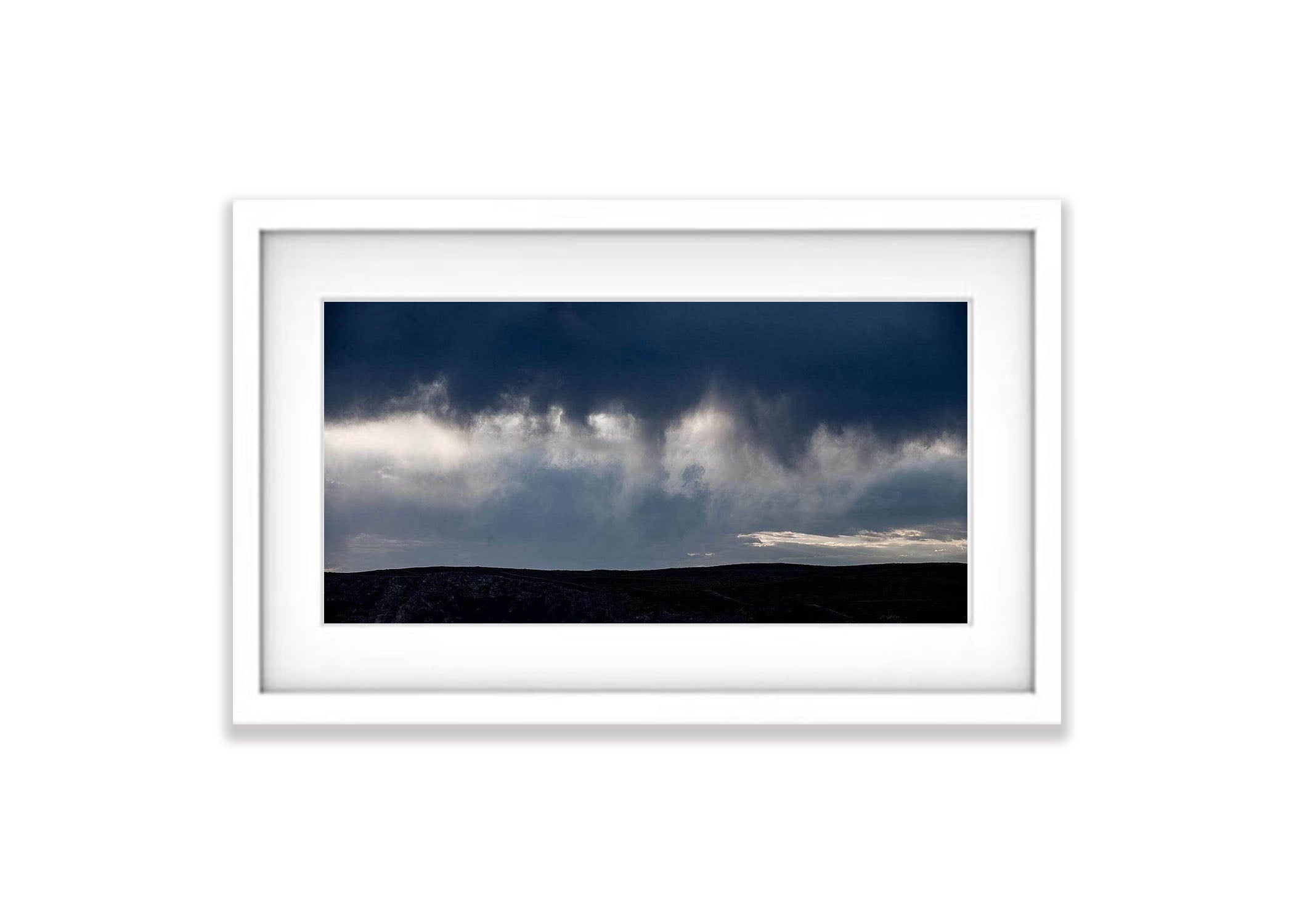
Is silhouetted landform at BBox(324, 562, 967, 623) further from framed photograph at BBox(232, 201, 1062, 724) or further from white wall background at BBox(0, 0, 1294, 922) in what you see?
white wall background at BBox(0, 0, 1294, 922)

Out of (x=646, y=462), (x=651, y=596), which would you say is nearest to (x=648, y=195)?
(x=646, y=462)

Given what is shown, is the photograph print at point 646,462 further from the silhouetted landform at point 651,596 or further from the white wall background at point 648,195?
the white wall background at point 648,195

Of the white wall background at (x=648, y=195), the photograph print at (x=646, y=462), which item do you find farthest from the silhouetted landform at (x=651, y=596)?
the white wall background at (x=648, y=195)

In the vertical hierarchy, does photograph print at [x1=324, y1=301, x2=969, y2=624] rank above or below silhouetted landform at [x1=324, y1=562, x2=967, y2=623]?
above

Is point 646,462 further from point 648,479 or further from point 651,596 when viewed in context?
point 651,596

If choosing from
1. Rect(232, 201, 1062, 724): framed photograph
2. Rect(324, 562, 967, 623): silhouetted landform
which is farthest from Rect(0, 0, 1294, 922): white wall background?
Rect(324, 562, 967, 623): silhouetted landform
